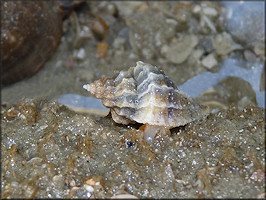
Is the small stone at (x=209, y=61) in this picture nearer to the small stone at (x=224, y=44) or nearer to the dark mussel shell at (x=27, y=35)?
the small stone at (x=224, y=44)

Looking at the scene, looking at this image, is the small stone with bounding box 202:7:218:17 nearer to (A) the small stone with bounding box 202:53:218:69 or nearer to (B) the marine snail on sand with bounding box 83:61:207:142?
(A) the small stone with bounding box 202:53:218:69

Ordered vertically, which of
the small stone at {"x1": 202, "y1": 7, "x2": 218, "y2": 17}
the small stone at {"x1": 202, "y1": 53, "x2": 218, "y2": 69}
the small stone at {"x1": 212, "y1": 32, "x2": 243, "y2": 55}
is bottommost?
the small stone at {"x1": 202, "y1": 53, "x2": 218, "y2": 69}

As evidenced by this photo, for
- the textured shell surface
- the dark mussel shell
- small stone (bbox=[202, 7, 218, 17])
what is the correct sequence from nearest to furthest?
the textured shell surface
the dark mussel shell
small stone (bbox=[202, 7, 218, 17])

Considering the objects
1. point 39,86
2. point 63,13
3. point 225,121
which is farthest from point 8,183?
point 63,13

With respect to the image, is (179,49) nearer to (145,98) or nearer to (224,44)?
(224,44)

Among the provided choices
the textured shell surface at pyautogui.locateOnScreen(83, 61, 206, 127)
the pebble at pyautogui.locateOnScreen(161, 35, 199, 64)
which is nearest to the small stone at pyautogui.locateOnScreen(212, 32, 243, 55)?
the pebble at pyautogui.locateOnScreen(161, 35, 199, 64)

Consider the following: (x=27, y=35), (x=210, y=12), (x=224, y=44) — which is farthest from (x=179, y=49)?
(x=27, y=35)

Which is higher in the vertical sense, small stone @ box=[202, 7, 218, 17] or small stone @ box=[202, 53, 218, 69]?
small stone @ box=[202, 7, 218, 17]

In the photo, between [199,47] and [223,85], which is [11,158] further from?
[199,47]
